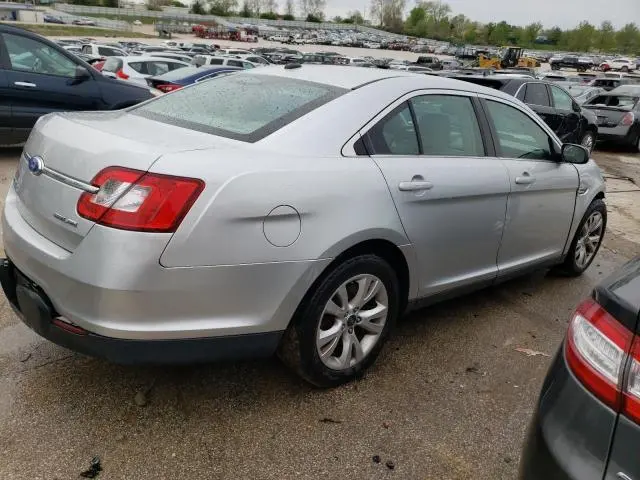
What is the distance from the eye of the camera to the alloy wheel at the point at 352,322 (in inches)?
108

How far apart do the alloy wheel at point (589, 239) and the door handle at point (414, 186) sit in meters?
2.27

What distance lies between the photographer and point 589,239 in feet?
15.9

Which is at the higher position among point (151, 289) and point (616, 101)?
point (151, 289)

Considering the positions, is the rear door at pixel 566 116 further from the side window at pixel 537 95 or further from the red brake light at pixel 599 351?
the red brake light at pixel 599 351

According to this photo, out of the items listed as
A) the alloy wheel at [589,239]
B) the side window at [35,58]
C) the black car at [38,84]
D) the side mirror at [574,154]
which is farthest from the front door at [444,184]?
the side window at [35,58]

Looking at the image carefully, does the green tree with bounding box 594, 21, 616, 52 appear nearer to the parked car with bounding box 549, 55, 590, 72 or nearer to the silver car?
the parked car with bounding box 549, 55, 590, 72

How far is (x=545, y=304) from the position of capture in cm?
430

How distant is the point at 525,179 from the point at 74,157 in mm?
2723

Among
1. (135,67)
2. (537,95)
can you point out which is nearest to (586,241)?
(537,95)

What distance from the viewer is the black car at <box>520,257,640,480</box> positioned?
1411 millimetres

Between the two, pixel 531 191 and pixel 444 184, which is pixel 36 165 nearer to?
pixel 444 184

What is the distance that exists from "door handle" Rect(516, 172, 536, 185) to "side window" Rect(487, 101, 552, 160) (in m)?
0.15

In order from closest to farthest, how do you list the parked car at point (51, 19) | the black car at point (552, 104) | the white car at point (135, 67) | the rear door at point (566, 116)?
1. the black car at point (552, 104)
2. the rear door at point (566, 116)
3. the white car at point (135, 67)
4. the parked car at point (51, 19)

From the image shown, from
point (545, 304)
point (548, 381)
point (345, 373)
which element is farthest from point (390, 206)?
point (545, 304)
